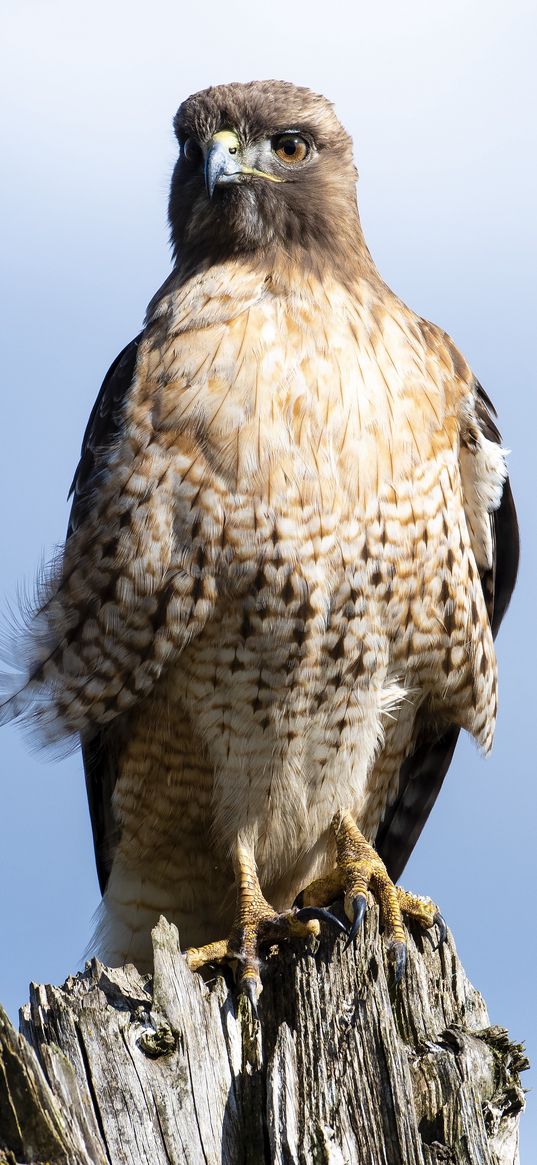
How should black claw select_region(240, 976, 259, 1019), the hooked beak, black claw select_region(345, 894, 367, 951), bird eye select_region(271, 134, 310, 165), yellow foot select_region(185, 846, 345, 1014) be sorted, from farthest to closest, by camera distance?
bird eye select_region(271, 134, 310, 165) < the hooked beak < yellow foot select_region(185, 846, 345, 1014) < black claw select_region(345, 894, 367, 951) < black claw select_region(240, 976, 259, 1019)

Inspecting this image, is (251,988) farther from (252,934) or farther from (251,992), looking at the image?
(252,934)

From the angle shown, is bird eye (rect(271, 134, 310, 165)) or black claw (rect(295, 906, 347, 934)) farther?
bird eye (rect(271, 134, 310, 165))

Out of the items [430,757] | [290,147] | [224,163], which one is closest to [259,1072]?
[430,757]

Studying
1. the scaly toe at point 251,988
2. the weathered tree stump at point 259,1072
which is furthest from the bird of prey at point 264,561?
the weathered tree stump at point 259,1072

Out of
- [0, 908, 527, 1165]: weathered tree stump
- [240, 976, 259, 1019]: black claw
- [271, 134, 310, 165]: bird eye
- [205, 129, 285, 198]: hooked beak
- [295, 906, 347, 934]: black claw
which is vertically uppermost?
[271, 134, 310, 165]: bird eye

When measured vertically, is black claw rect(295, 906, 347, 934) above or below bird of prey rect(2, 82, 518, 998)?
below

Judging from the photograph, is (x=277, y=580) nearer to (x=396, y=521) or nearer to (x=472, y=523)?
(x=396, y=521)

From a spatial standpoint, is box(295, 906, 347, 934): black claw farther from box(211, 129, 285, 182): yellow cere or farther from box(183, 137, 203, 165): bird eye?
box(183, 137, 203, 165): bird eye

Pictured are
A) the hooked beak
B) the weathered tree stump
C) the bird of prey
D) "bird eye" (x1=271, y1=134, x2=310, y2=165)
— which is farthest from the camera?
"bird eye" (x1=271, y1=134, x2=310, y2=165)

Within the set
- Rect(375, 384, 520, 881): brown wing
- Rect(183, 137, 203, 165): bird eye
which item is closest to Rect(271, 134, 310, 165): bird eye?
Rect(183, 137, 203, 165): bird eye
